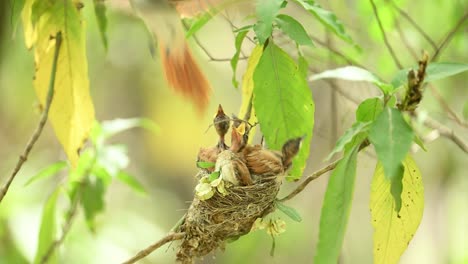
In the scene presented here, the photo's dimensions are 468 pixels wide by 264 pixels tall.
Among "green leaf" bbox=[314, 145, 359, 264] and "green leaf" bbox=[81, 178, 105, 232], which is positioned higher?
"green leaf" bbox=[314, 145, 359, 264]

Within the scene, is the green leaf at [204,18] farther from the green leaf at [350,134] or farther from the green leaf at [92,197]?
the green leaf at [92,197]

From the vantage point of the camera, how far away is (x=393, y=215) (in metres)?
0.83

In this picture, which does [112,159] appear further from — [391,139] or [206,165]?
[391,139]

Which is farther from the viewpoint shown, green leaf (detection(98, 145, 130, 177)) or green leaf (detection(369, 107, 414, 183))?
green leaf (detection(98, 145, 130, 177))

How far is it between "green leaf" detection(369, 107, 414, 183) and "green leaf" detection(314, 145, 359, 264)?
6 centimetres

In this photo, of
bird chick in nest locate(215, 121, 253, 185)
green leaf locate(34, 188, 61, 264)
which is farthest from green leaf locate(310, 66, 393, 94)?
green leaf locate(34, 188, 61, 264)

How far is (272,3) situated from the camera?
773mm

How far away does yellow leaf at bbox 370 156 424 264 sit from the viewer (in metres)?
0.82

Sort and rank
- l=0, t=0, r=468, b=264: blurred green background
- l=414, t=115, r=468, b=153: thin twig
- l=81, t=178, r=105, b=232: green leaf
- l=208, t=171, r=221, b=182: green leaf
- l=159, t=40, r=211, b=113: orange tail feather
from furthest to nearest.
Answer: l=0, t=0, r=468, b=264: blurred green background → l=81, t=178, r=105, b=232: green leaf → l=414, t=115, r=468, b=153: thin twig → l=159, t=40, r=211, b=113: orange tail feather → l=208, t=171, r=221, b=182: green leaf

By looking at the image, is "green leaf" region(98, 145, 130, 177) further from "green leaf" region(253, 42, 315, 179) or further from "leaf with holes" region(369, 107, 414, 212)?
"leaf with holes" region(369, 107, 414, 212)

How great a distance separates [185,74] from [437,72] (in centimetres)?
48

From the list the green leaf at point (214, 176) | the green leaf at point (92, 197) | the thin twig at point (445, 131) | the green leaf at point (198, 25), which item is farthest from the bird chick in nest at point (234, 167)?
the green leaf at point (92, 197)

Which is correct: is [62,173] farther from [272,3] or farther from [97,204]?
[272,3]

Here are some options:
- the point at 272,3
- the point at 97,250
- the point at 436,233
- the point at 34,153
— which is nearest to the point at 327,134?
the point at 97,250
